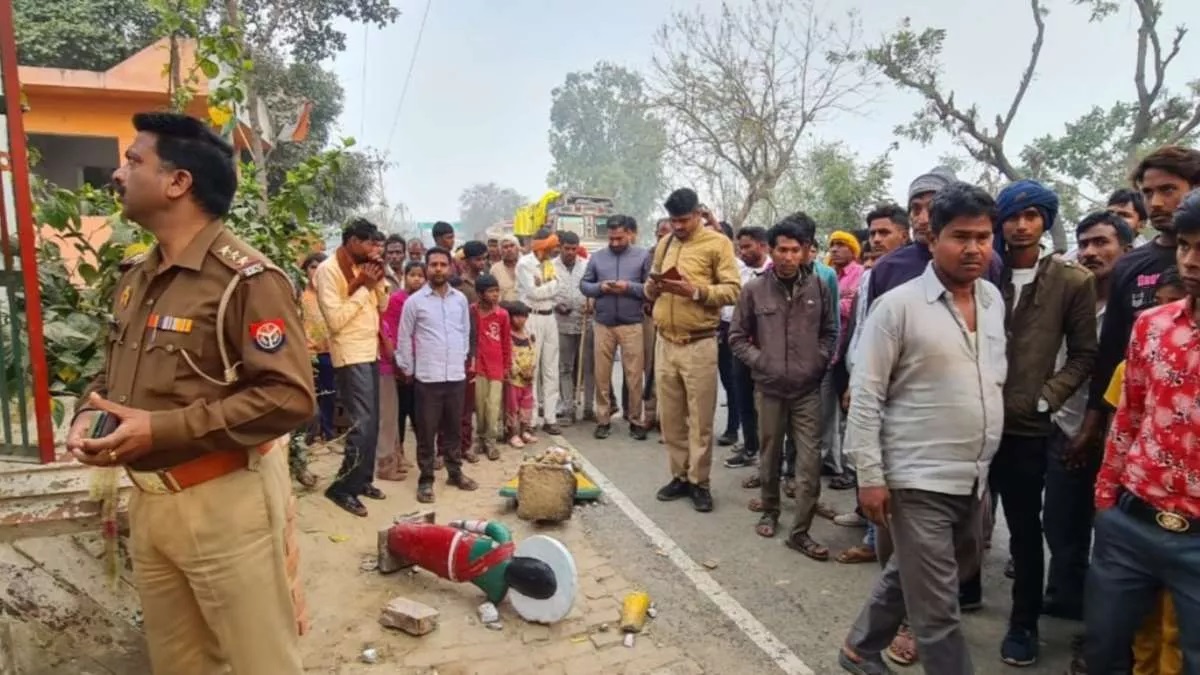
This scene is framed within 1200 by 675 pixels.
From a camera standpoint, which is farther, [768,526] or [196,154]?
[768,526]

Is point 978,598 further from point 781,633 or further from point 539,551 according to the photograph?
point 539,551

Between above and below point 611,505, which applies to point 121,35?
above

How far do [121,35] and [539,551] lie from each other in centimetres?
1688

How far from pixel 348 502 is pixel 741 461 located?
3.21 m

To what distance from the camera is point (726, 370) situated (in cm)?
726

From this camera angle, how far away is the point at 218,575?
2025 millimetres

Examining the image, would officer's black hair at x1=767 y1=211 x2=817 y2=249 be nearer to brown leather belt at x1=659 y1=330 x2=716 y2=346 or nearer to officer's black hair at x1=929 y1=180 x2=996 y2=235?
brown leather belt at x1=659 y1=330 x2=716 y2=346

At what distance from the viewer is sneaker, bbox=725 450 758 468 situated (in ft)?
20.5

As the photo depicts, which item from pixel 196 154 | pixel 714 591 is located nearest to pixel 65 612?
pixel 196 154

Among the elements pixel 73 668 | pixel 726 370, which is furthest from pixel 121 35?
pixel 73 668

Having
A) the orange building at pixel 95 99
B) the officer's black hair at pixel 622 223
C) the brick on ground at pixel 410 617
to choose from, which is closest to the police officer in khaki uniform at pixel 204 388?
the brick on ground at pixel 410 617

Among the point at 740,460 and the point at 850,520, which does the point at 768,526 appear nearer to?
the point at 850,520

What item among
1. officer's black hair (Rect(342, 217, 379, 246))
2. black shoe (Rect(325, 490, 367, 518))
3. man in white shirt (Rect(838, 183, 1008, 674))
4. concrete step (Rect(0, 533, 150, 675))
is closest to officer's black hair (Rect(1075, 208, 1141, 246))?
man in white shirt (Rect(838, 183, 1008, 674))

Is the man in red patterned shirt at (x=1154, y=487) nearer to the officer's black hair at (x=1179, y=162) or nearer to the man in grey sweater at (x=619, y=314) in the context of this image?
the officer's black hair at (x=1179, y=162)
